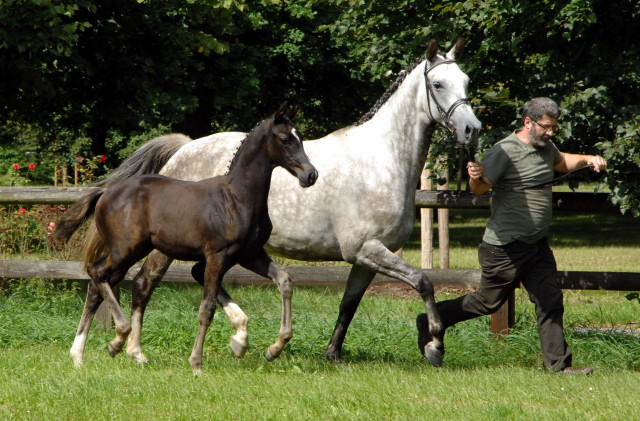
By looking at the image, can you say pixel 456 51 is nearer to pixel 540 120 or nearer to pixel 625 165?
pixel 540 120

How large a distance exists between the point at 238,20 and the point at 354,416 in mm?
14873

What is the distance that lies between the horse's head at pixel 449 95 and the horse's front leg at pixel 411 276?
1.00m

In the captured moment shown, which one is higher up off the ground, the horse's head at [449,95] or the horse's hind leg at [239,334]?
the horse's head at [449,95]

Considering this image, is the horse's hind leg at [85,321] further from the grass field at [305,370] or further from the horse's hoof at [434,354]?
the horse's hoof at [434,354]

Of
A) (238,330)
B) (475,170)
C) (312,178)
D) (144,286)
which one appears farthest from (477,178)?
(144,286)

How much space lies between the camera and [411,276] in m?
6.08

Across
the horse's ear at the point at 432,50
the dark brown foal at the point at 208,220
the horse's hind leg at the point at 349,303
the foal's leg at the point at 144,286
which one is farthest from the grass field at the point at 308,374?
the horse's ear at the point at 432,50

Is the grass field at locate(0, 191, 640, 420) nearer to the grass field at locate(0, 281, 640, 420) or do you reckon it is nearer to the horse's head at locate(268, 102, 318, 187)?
the grass field at locate(0, 281, 640, 420)

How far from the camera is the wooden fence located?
24.5 feet

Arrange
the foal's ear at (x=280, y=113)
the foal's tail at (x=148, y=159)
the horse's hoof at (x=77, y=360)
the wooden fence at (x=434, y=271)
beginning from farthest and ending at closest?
the wooden fence at (x=434, y=271) < the foal's tail at (x=148, y=159) < the horse's hoof at (x=77, y=360) < the foal's ear at (x=280, y=113)

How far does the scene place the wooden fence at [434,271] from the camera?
24.5ft

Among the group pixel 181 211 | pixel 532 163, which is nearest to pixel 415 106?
pixel 532 163

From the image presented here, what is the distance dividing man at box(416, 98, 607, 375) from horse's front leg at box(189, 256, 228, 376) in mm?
1607

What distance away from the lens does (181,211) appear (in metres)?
5.93
